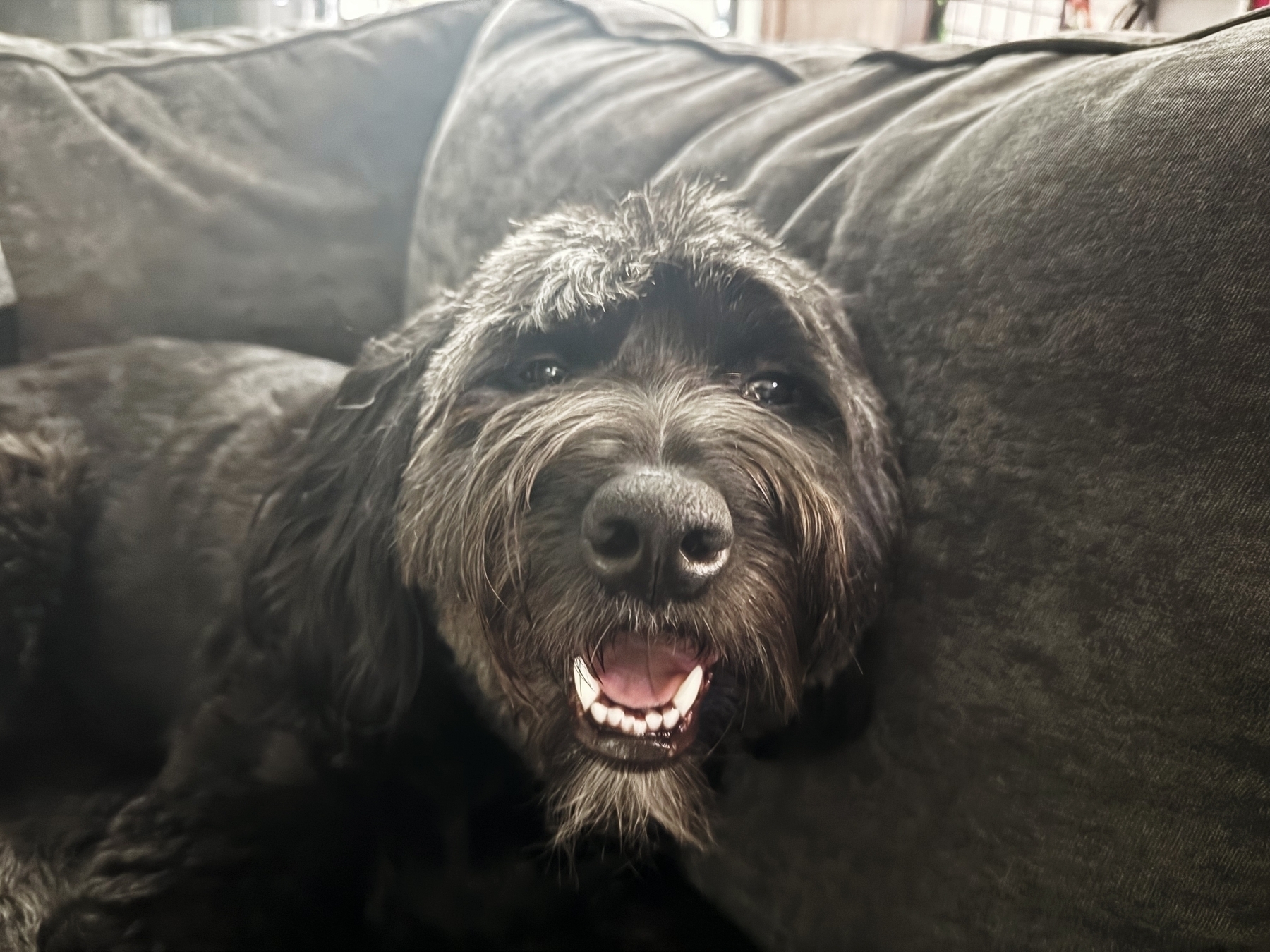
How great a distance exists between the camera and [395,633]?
3.94ft

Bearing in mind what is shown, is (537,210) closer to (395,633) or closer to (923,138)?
(923,138)

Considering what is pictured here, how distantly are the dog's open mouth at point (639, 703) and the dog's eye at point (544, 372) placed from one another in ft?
1.29

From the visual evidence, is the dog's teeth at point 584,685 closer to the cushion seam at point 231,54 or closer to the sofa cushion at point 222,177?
the sofa cushion at point 222,177

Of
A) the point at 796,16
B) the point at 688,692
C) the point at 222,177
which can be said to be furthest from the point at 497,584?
the point at 796,16

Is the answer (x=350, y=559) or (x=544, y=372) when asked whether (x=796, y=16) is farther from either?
(x=350, y=559)

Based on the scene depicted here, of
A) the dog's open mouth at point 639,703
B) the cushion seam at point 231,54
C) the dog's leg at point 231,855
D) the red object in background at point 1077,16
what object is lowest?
the dog's leg at point 231,855

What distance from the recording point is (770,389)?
3.73 ft

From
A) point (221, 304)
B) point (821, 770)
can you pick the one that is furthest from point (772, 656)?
point (221, 304)

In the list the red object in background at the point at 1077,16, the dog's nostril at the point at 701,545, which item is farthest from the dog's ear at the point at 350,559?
the red object in background at the point at 1077,16

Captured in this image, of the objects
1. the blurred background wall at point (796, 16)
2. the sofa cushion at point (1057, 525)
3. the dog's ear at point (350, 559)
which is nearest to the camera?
the sofa cushion at point (1057, 525)

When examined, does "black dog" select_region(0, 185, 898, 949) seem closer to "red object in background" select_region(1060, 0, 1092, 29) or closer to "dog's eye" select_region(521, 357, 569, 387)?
"dog's eye" select_region(521, 357, 569, 387)

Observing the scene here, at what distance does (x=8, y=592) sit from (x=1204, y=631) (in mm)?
1630

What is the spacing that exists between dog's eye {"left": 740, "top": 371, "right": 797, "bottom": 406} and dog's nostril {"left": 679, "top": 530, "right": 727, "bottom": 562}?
32 cm

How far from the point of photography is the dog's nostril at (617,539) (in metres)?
0.84
